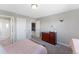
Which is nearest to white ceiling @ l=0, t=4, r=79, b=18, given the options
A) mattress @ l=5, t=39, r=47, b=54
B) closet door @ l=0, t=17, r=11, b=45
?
closet door @ l=0, t=17, r=11, b=45

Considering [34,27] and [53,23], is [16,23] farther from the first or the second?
[53,23]

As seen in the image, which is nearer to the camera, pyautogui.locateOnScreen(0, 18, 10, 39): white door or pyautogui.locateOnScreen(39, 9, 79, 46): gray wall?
pyautogui.locateOnScreen(39, 9, 79, 46): gray wall

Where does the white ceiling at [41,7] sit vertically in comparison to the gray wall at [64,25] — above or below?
above

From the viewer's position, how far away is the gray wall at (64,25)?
334 cm

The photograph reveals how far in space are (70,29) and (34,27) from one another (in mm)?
2182

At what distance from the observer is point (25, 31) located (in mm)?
4387

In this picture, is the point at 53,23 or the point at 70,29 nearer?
the point at 70,29

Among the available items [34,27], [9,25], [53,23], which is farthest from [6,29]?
[53,23]

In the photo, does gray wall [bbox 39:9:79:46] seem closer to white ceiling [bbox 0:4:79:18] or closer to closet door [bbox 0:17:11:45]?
white ceiling [bbox 0:4:79:18]

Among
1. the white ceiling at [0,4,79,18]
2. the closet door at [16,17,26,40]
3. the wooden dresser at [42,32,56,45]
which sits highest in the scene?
the white ceiling at [0,4,79,18]

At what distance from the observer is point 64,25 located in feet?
12.5

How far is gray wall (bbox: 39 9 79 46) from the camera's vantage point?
3.34 m

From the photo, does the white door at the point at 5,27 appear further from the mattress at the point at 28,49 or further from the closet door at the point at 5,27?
the mattress at the point at 28,49

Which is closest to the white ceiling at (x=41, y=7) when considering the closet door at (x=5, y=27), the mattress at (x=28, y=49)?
the closet door at (x=5, y=27)
